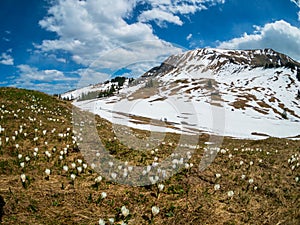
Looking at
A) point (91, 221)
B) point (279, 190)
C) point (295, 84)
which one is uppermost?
point (295, 84)

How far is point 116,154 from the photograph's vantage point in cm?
1209

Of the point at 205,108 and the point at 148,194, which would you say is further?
the point at 205,108

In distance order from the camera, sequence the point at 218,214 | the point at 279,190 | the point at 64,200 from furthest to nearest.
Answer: the point at 279,190
the point at 64,200
the point at 218,214

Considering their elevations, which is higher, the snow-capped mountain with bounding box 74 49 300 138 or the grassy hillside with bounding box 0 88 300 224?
the snow-capped mountain with bounding box 74 49 300 138

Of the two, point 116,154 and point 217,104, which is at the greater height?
point 217,104

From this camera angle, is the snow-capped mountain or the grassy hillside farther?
the snow-capped mountain

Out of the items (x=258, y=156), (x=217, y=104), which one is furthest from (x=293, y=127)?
(x=258, y=156)

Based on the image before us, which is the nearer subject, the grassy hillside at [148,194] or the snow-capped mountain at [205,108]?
the grassy hillside at [148,194]

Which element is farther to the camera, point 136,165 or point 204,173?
point 136,165

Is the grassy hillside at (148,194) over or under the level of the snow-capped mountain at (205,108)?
under

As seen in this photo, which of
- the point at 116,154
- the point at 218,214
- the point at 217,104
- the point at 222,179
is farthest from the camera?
the point at 217,104

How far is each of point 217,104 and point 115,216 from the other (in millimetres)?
140263

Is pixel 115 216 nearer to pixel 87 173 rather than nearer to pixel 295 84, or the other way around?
pixel 87 173

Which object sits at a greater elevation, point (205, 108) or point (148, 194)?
point (205, 108)
